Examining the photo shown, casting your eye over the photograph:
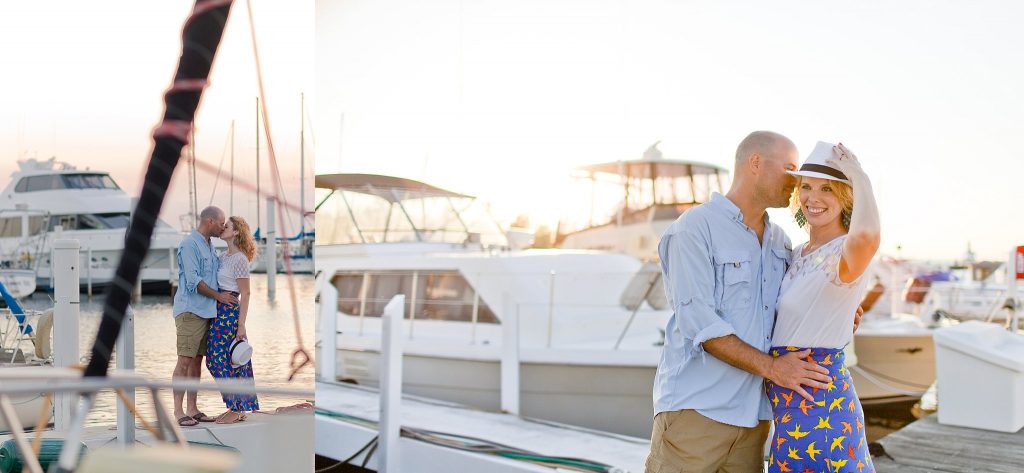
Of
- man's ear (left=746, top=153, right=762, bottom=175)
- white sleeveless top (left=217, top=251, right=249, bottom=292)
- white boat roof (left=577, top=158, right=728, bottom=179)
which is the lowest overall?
white sleeveless top (left=217, top=251, right=249, bottom=292)

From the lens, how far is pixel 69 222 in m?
2.13

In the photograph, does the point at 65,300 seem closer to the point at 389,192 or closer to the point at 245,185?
the point at 245,185

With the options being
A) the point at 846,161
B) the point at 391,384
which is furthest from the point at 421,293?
the point at 846,161

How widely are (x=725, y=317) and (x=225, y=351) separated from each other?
4.45 feet

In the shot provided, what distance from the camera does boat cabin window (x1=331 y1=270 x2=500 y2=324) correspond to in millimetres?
5852

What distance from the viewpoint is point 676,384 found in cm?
156

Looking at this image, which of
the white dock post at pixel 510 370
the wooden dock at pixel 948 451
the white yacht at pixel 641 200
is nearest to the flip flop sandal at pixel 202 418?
the wooden dock at pixel 948 451

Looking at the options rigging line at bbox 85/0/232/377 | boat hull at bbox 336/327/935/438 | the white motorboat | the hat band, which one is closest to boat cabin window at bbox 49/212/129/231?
rigging line at bbox 85/0/232/377

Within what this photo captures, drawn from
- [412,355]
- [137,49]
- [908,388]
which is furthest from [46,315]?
[908,388]

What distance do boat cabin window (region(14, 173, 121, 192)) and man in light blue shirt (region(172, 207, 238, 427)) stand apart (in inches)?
10.1

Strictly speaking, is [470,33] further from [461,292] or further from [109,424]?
[109,424]

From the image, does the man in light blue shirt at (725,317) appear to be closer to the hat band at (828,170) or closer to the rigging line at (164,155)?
the hat band at (828,170)

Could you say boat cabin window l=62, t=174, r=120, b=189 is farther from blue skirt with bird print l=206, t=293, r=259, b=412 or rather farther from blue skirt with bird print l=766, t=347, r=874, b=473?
blue skirt with bird print l=766, t=347, r=874, b=473

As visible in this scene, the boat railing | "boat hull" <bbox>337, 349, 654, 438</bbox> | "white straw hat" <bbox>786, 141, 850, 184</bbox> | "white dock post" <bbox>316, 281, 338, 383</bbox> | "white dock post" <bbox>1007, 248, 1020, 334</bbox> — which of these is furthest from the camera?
"white dock post" <bbox>1007, 248, 1020, 334</bbox>
